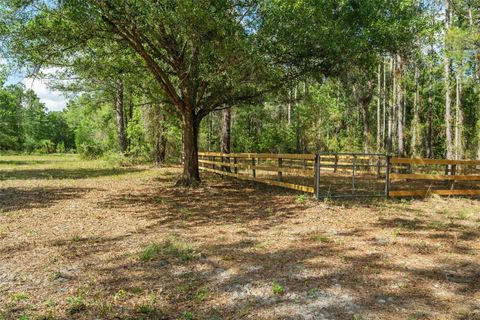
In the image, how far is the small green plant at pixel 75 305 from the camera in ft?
11.4

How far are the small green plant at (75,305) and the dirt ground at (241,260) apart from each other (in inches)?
0.7

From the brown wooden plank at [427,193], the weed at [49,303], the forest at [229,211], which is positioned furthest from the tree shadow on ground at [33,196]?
the brown wooden plank at [427,193]

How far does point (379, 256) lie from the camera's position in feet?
16.3

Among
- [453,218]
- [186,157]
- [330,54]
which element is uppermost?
[330,54]

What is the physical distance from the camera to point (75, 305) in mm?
3539

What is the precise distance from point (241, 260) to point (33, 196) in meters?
8.19

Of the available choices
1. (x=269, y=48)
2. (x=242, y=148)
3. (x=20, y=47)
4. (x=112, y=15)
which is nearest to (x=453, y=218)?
(x=269, y=48)

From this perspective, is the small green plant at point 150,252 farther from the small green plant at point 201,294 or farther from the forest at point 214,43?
the forest at point 214,43

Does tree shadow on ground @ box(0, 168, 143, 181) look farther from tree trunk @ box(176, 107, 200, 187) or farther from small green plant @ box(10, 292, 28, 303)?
small green plant @ box(10, 292, 28, 303)

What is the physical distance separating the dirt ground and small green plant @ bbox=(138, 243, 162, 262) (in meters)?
0.02

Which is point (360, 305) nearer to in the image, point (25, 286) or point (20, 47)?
point (25, 286)

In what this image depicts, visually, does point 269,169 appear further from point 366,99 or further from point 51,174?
point 51,174

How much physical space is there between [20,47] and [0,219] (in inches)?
175

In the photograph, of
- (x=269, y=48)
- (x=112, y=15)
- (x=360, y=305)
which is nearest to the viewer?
(x=360, y=305)
